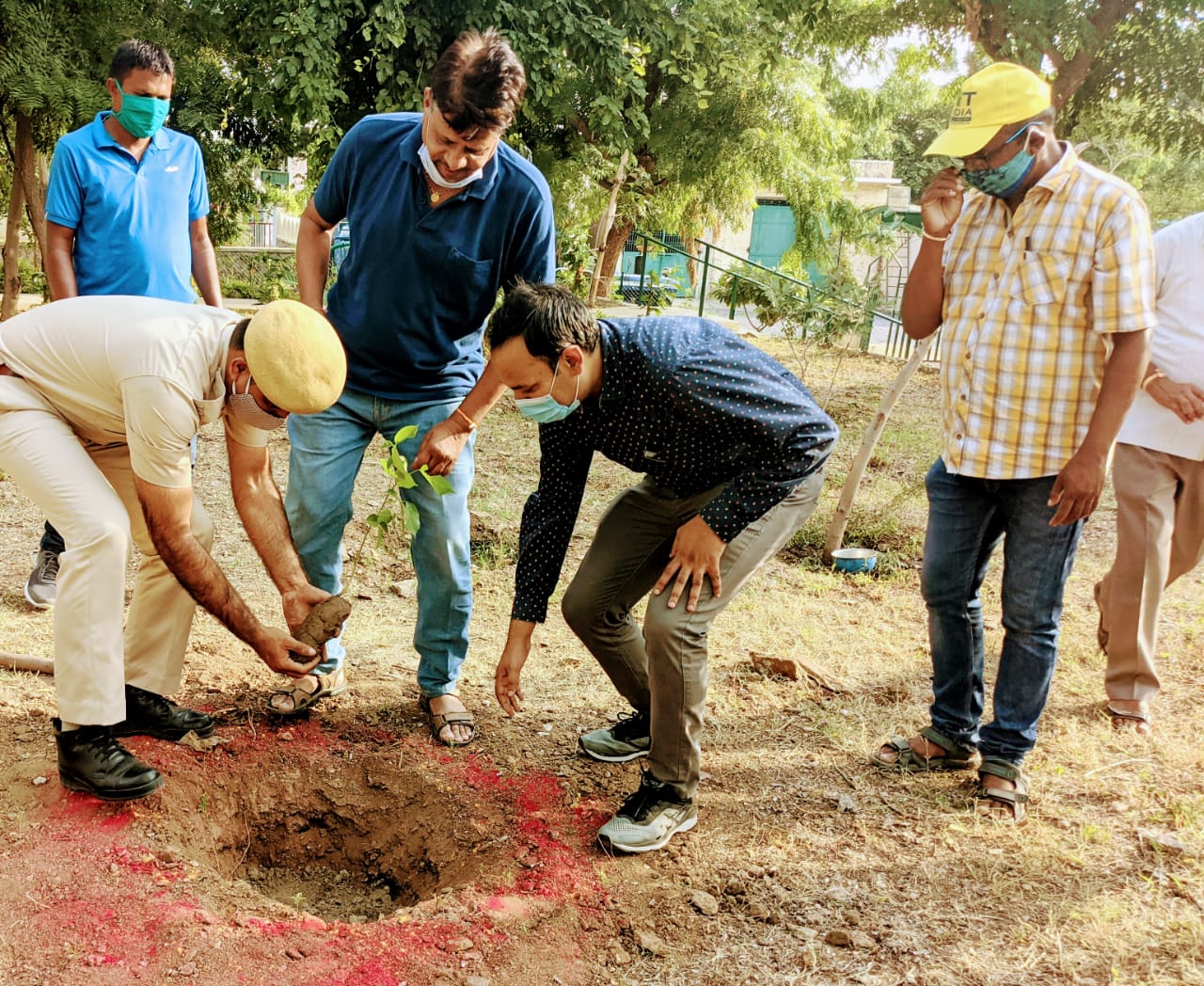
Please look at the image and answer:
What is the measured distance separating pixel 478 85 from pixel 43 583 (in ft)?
9.83

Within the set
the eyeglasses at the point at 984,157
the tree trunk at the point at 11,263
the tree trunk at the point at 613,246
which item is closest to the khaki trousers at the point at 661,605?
the eyeglasses at the point at 984,157

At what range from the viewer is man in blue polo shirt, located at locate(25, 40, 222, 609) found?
399cm

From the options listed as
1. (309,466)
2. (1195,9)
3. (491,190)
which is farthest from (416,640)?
(1195,9)

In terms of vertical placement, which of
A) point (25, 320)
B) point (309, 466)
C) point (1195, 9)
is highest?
point (1195, 9)

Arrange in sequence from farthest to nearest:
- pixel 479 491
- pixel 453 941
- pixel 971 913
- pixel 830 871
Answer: pixel 479 491 < pixel 830 871 < pixel 971 913 < pixel 453 941

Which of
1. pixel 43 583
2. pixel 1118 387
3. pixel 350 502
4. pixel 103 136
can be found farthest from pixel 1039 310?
pixel 43 583

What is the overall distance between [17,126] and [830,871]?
28.7 ft

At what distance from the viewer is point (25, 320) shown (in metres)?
2.95

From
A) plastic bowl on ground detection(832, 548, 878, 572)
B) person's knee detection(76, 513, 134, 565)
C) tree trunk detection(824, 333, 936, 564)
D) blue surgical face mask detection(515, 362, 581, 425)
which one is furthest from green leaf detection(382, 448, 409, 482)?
plastic bowl on ground detection(832, 548, 878, 572)

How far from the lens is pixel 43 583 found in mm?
4484

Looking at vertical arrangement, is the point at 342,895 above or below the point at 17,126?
below

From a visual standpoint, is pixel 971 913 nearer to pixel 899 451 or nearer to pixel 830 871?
pixel 830 871

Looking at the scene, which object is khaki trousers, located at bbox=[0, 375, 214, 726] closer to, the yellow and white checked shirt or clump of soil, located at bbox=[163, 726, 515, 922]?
clump of soil, located at bbox=[163, 726, 515, 922]

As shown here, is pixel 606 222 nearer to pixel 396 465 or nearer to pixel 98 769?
pixel 396 465
